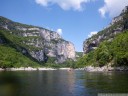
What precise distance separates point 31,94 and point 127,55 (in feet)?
456

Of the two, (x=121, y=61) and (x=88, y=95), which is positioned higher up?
(x=121, y=61)

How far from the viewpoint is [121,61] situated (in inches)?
7766

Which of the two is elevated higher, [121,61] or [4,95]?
[121,61]

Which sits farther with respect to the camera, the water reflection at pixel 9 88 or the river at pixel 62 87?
the river at pixel 62 87

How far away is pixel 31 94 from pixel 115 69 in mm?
139363

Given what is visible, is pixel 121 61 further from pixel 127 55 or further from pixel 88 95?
pixel 88 95

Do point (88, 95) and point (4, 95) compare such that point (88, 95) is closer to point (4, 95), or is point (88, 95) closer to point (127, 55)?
point (4, 95)

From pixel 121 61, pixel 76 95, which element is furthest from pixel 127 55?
pixel 76 95

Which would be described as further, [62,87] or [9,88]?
[62,87]

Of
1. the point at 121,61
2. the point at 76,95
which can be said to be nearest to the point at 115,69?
the point at 121,61

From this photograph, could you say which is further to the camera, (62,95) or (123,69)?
(123,69)

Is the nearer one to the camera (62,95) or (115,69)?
(62,95)

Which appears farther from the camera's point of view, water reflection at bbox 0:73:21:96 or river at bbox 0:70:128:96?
river at bbox 0:70:128:96

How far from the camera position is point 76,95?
Result: 66312 millimetres
